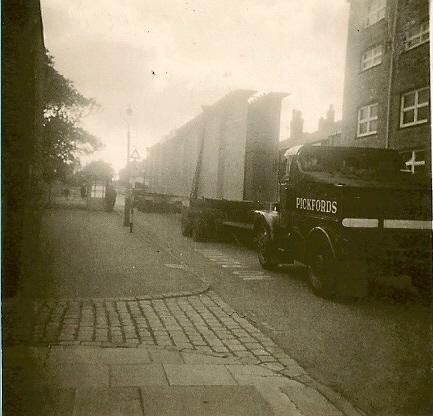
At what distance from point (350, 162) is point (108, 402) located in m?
5.86

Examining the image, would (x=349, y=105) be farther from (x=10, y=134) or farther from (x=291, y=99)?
(x=10, y=134)

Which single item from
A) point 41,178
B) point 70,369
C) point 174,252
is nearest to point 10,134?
point 41,178

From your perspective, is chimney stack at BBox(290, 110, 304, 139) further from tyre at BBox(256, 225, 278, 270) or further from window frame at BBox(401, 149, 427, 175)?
tyre at BBox(256, 225, 278, 270)

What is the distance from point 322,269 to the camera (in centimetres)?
720

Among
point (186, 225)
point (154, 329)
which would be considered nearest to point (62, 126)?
point (154, 329)

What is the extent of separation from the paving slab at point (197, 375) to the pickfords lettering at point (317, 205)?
338cm

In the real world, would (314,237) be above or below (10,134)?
below

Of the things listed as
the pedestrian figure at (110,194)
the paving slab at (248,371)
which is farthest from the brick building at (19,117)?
the pedestrian figure at (110,194)

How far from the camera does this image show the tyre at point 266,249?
30.4 ft

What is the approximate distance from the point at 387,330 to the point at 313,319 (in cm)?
89

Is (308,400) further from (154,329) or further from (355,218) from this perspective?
(355,218)

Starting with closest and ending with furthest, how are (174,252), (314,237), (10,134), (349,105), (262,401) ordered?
(262,401) < (10,134) < (349,105) < (314,237) < (174,252)

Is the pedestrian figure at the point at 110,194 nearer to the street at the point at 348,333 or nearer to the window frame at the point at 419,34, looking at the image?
the street at the point at 348,333

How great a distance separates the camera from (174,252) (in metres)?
11.7
